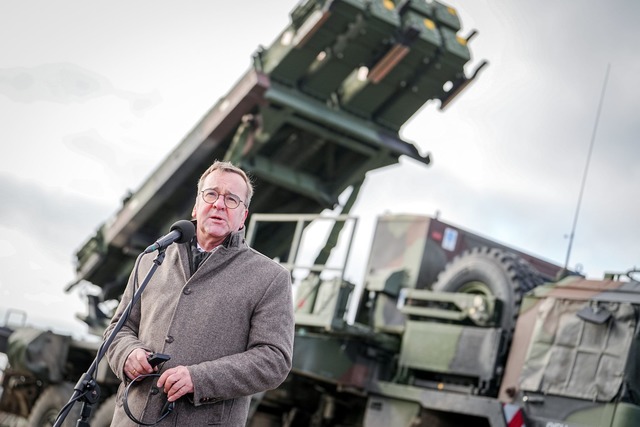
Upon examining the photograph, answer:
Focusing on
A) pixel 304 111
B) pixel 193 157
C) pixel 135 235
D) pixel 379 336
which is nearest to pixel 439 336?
pixel 379 336

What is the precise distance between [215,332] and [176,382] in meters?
0.21

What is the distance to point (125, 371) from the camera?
3070 mm

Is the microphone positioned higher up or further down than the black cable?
higher up

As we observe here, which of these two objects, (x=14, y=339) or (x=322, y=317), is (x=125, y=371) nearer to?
(x=322, y=317)

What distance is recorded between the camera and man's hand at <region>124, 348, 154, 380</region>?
2.99m

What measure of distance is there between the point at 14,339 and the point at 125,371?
23.1 ft

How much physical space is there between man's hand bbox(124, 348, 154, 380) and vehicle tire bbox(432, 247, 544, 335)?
4.32m

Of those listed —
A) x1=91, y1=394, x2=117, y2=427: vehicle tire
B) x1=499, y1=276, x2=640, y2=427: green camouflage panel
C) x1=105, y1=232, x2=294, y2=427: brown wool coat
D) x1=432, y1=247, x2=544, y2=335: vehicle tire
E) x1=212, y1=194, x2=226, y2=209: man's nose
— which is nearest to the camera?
x1=105, y1=232, x2=294, y2=427: brown wool coat

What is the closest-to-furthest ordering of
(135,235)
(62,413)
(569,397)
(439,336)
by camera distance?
(62,413) → (569,397) → (439,336) → (135,235)

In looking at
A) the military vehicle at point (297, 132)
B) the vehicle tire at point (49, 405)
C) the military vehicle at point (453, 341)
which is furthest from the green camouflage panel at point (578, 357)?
the vehicle tire at point (49, 405)

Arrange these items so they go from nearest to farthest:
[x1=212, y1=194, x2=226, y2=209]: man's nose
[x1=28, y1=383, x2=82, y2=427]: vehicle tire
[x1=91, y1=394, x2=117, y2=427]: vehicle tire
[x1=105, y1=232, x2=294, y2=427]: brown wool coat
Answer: [x1=105, y1=232, x2=294, y2=427]: brown wool coat, [x1=212, y1=194, x2=226, y2=209]: man's nose, [x1=91, y1=394, x2=117, y2=427]: vehicle tire, [x1=28, y1=383, x2=82, y2=427]: vehicle tire

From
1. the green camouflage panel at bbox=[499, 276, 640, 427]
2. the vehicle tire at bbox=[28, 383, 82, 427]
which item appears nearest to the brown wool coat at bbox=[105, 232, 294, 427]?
the green camouflage panel at bbox=[499, 276, 640, 427]

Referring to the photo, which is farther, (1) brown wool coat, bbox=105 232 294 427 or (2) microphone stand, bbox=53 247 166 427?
(1) brown wool coat, bbox=105 232 294 427

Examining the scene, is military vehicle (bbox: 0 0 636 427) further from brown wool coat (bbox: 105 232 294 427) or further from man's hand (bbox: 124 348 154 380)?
man's hand (bbox: 124 348 154 380)
